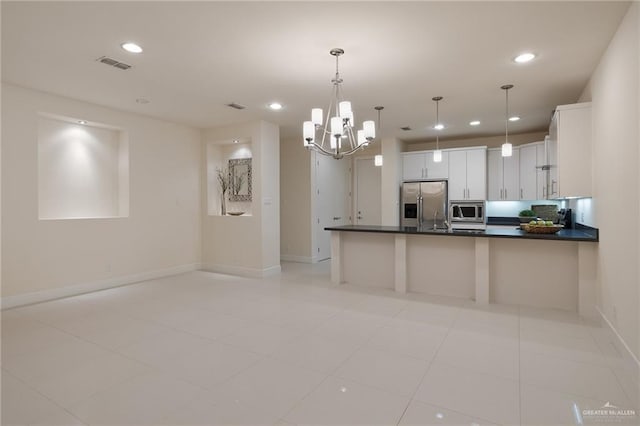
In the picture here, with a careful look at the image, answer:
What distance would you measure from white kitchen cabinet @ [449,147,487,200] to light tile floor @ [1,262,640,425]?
3238 mm

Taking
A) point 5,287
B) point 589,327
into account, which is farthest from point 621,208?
point 5,287

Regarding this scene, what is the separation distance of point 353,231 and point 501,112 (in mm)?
3038

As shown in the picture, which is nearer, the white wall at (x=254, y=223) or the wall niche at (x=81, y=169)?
the wall niche at (x=81, y=169)

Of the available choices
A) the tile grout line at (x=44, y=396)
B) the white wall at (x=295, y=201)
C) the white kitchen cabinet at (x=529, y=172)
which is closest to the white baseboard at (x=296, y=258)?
the white wall at (x=295, y=201)

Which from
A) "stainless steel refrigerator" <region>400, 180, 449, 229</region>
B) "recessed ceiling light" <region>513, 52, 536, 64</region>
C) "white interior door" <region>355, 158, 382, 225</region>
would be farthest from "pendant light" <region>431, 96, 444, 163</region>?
"white interior door" <region>355, 158, 382, 225</region>

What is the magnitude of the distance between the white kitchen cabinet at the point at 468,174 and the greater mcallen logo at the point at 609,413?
17.0 ft

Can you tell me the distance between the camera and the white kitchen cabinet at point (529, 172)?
6.31 m

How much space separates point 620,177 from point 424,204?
4.46 m

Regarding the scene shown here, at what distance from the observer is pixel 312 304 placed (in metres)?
4.18

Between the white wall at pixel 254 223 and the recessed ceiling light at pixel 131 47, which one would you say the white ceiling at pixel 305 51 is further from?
the white wall at pixel 254 223

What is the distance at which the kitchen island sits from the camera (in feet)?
12.5

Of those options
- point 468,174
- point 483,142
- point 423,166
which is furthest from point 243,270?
point 483,142

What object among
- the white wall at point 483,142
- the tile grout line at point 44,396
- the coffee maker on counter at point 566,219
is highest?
the white wall at point 483,142

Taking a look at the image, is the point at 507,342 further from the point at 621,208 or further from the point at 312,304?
the point at 312,304
